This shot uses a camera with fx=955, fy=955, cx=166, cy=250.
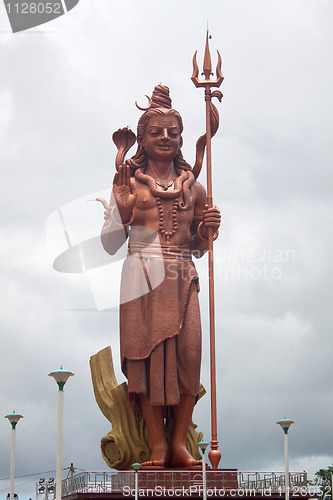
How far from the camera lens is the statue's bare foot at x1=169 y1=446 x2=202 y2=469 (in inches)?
601

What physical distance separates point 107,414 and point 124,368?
960mm

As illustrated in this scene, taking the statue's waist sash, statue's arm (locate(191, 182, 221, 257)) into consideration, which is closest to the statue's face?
statue's arm (locate(191, 182, 221, 257))

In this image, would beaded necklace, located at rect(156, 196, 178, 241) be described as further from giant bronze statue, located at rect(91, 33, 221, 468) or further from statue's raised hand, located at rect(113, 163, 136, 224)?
statue's raised hand, located at rect(113, 163, 136, 224)

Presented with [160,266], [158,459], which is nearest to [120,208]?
[160,266]

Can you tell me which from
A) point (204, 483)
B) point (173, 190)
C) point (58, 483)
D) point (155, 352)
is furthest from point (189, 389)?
point (58, 483)

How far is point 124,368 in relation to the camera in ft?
52.7

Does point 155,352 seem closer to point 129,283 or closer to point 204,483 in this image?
point 129,283

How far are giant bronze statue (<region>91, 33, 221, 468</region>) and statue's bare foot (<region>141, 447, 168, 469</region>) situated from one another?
0.6 inches

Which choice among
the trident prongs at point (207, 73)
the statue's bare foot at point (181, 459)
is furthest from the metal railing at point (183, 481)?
the trident prongs at point (207, 73)

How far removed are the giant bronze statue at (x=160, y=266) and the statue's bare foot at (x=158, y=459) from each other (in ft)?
0.05

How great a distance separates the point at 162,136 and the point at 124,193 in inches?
47.1

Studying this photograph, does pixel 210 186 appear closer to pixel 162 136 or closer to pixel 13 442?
pixel 162 136

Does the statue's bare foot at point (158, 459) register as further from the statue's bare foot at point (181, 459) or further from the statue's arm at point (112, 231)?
the statue's arm at point (112, 231)

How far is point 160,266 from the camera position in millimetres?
16125
